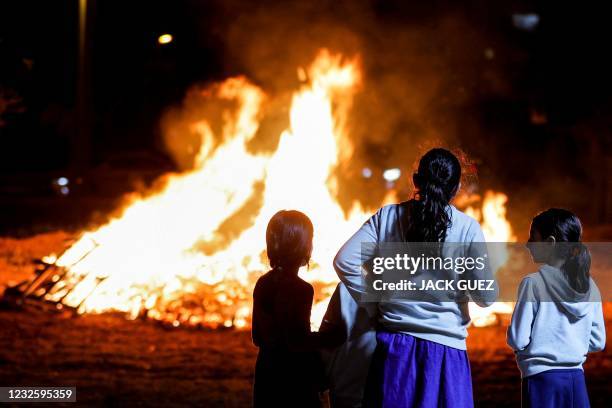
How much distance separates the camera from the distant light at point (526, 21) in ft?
66.1

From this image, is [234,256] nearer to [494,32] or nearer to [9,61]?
[9,61]

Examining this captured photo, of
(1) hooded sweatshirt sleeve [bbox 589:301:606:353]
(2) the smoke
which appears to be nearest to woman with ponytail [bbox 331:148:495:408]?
(1) hooded sweatshirt sleeve [bbox 589:301:606:353]

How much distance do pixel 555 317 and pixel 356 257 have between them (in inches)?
40.8

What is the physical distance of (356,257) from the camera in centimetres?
328

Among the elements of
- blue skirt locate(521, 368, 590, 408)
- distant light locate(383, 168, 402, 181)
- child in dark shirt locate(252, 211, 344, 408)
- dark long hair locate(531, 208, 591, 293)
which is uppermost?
distant light locate(383, 168, 402, 181)

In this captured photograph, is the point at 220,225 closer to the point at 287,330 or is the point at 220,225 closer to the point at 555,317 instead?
the point at 287,330

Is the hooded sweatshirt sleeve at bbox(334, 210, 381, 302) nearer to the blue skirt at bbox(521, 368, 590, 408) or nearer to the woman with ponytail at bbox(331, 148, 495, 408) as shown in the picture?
the woman with ponytail at bbox(331, 148, 495, 408)

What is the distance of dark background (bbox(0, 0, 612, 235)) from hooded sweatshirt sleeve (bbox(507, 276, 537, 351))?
12.1m

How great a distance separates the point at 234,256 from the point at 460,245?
22.7 feet

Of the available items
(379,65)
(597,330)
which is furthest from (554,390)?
(379,65)

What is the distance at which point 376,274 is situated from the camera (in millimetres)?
3363

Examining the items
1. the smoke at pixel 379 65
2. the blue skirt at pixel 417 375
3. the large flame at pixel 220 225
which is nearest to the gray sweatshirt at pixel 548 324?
the blue skirt at pixel 417 375

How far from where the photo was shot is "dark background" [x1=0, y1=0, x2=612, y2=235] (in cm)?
1658

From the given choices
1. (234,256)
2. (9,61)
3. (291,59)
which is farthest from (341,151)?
(9,61)
